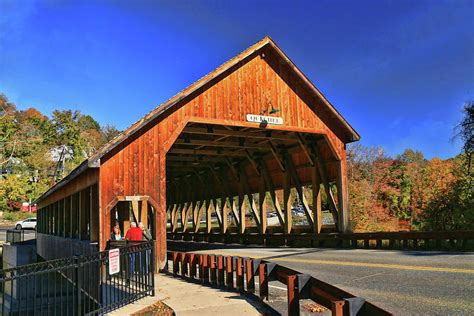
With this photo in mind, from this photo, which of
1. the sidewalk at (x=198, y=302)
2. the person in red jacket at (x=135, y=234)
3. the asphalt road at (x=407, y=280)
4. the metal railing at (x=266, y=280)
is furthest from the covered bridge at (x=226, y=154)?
the asphalt road at (x=407, y=280)

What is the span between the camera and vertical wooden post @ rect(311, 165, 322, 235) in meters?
18.9

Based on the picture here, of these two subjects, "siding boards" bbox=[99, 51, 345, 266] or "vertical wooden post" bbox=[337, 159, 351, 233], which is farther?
"vertical wooden post" bbox=[337, 159, 351, 233]

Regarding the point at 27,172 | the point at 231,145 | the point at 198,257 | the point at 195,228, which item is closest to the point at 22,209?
the point at 27,172

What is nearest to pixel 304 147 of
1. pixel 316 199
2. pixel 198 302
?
pixel 316 199

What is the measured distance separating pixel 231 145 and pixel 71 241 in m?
7.89

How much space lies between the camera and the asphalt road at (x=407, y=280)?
6.38 metres

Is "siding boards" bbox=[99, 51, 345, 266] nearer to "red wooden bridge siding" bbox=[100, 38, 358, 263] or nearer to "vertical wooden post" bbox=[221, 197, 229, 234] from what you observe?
"red wooden bridge siding" bbox=[100, 38, 358, 263]

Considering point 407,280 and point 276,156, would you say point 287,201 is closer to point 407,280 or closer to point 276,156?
point 276,156

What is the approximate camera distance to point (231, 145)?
2034 centimetres

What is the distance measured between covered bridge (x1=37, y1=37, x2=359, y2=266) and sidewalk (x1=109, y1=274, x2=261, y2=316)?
442 cm

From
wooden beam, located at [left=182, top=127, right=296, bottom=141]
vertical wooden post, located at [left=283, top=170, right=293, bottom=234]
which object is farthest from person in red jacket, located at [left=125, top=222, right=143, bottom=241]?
vertical wooden post, located at [left=283, top=170, right=293, bottom=234]

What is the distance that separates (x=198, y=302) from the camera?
7.80 metres

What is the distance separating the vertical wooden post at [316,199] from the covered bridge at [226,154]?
44 mm

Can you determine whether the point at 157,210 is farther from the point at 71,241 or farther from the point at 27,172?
the point at 27,172
